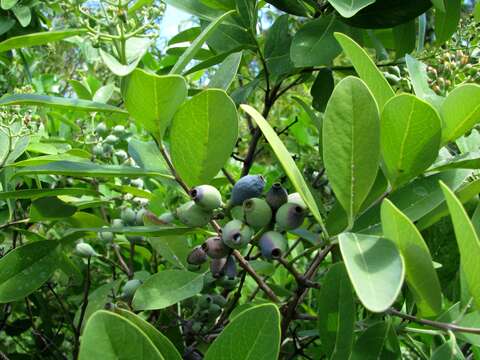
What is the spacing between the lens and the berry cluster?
0.81 meters

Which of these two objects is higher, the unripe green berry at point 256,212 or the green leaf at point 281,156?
the green leaf at point 281,156

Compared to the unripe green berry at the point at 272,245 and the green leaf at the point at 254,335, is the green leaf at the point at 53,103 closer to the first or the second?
the unripe green berry at the point at 272,245

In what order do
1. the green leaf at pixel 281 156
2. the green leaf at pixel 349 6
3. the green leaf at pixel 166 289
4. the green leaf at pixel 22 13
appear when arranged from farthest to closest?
1. the green leaf at pixel 22 13
2. the green leaf at pixel 349 6
3. the green leaf at pixel 166 289
4. the green leaf at pixel 281 156

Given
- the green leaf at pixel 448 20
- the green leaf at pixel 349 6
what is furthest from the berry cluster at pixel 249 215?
the green leaf at pixel 448 20

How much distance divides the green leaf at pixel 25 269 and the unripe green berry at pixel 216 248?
0.38 metres

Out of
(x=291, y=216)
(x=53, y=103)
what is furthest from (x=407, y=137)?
(x=53, y=103)

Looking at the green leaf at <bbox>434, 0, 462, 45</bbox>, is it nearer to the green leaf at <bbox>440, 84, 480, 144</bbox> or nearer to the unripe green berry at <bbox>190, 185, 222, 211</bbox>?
the green leaf at <bbox>440, 84, 480, 144</bbox>

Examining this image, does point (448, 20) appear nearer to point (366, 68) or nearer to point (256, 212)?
point (366, 68)

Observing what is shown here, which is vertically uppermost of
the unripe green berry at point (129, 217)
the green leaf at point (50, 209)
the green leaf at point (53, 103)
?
the green leaf at point (53, 103)

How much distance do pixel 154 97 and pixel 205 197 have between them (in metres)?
0.15

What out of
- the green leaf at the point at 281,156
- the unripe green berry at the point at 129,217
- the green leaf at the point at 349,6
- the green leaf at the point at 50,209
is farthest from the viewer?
the unripe green berry at the point at 129,217

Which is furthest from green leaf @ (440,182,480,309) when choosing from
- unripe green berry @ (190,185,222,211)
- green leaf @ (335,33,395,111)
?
unripe green berry @ (190,185,222,211)

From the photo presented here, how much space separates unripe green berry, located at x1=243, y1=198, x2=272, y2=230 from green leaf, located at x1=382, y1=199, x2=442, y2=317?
0.67ft

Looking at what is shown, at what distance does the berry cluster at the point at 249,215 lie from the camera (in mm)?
805
